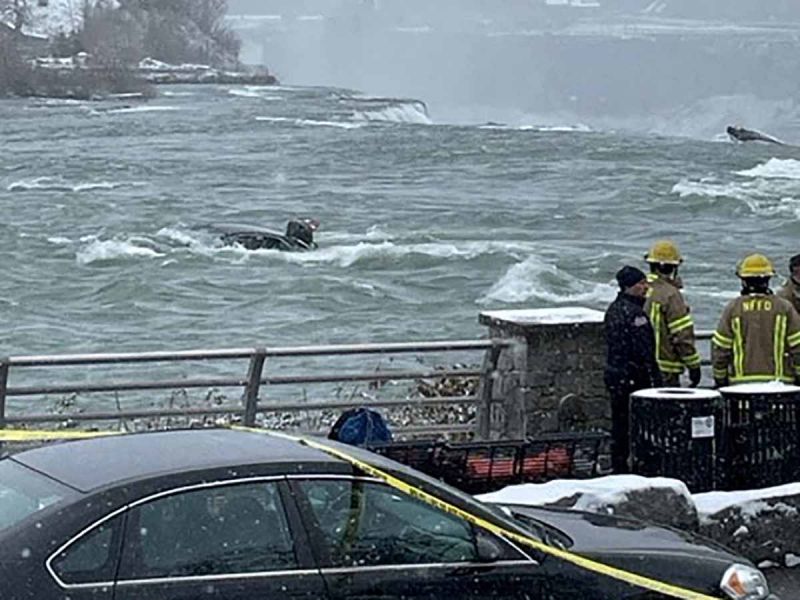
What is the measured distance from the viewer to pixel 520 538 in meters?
6.61

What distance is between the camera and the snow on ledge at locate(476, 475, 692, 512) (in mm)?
9109

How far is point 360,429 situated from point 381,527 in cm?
389

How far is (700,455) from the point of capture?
10430 mm

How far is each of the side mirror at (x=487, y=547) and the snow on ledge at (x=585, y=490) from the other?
2390 mm

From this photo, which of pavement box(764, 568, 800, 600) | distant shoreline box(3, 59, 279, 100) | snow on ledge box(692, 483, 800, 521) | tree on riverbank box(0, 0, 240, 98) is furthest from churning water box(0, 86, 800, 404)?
tree on riverbank box(0, 0, 240, 98)

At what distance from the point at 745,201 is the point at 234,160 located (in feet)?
61.4

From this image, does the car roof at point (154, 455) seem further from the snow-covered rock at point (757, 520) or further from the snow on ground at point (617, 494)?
the snow-covered rock at point (757, 520)

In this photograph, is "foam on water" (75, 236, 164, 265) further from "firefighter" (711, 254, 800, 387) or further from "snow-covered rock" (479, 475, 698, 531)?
"snow-covered rock" (479, 475, 698, 531)

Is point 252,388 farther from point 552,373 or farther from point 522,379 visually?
point 552,373

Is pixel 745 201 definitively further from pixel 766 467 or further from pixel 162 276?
pixel 766 467

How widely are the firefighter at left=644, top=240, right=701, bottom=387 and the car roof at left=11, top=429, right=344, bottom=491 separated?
16.4ft

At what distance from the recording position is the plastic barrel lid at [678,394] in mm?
10255

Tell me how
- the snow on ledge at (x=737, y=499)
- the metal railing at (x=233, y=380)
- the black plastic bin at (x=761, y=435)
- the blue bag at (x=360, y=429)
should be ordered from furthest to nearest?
the metal railing at (x=233, y=380) → the black plastic bin at (x=761, y=435) → the blue bag at (x=360, y=429) → the snow on ledge at (x=737, y=499)

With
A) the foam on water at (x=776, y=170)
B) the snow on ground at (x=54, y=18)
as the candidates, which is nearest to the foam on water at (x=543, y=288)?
the foam on water at (x=776, y=170)
